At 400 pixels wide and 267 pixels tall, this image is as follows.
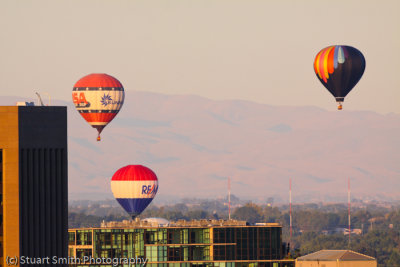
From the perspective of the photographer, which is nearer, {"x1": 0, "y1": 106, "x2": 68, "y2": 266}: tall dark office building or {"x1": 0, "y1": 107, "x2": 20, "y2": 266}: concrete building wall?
{"x1": 0, "y1": 107, "x2": 20, "y2": 266}: concrete building wall

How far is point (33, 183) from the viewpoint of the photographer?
→ 156m

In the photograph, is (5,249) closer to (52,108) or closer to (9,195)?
(9,195)

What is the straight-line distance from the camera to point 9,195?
155500mm

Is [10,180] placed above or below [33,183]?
above

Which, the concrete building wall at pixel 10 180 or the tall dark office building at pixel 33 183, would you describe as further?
the tall dark office building at pixel 33 183

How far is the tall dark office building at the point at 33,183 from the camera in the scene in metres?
154

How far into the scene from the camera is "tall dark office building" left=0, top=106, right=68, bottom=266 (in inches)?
6078

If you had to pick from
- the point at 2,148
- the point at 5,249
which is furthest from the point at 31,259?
the point at 2,148

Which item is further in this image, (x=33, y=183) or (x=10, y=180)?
(x=33, y=183)

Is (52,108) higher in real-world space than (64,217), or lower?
higher

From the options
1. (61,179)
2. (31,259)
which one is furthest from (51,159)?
(31,259)

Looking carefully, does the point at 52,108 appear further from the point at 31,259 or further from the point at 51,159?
the point at 31,259

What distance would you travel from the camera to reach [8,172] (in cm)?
15675

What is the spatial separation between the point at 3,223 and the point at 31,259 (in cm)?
545
